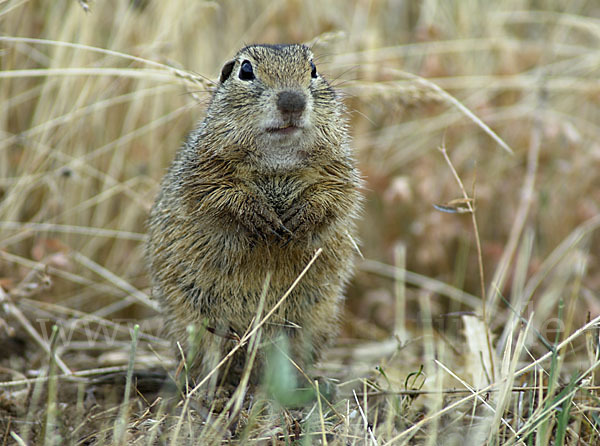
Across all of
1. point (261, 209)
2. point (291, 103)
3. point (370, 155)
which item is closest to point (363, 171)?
point (370, 155)

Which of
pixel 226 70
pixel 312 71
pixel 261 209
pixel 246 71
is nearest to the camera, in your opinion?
pixel 261 209

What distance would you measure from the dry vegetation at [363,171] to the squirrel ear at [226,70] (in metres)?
0.28

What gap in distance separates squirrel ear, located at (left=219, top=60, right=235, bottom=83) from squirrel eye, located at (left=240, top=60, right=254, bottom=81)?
0.68 ft

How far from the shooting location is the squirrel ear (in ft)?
11.2

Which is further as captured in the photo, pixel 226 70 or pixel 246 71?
pixel 226 70

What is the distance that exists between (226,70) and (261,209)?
872mm

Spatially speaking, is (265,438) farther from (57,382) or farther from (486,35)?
(486,35)

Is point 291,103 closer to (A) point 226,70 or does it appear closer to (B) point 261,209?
(B) point 261,209

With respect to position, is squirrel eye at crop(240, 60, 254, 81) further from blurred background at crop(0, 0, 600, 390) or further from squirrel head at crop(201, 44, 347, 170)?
blurred background at crop(0, 0, 600, 390)

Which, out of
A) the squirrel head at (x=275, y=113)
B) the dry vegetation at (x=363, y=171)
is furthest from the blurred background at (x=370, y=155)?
the squirrel head at (x=275, y=113)

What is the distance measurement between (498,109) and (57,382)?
12.6 ft

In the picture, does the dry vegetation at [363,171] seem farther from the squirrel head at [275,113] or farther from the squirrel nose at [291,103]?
the squirrel nose at [291,103]

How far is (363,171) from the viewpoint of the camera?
525 centimetres

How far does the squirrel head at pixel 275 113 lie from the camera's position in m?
2.92
